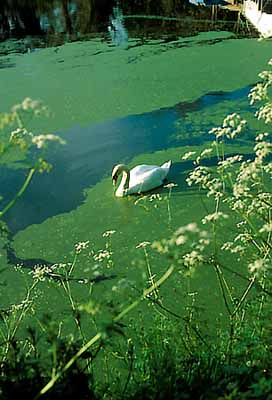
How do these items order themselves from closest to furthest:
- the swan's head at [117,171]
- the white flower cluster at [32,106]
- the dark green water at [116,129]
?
the white flower cluster at [32,106]
the dark green water at [116,129]
the swan's head at [117,171]

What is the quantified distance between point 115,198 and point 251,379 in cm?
201

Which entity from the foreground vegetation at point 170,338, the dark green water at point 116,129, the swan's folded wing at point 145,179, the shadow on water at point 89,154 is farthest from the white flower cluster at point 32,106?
the swan's folded wing at point 145,179

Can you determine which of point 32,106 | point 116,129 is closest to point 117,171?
point 116,129

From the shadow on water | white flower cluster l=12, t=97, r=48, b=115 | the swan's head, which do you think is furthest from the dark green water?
white flower cluster l=12, t=97, r=48, b=115

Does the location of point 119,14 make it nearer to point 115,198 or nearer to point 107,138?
point 107,138

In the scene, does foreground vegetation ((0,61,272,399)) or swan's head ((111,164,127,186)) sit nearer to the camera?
foreground vegetation ((0,61,272,399))

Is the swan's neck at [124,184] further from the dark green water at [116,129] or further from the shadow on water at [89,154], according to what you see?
the shadow on water at [89,154]

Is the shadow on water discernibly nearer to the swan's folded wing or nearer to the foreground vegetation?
the swan's folded wing

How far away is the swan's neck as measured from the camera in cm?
310

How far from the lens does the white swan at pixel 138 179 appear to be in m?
3.11

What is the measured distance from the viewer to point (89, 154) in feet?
12.7

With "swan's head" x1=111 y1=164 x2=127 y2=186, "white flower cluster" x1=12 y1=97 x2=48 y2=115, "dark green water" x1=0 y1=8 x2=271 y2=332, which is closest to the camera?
"white flower cluster" x1=12 y1=97 x2=48 y2=115

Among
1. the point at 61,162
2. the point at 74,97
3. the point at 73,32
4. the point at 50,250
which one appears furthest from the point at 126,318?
the point at 73,32

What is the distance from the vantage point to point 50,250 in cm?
269
